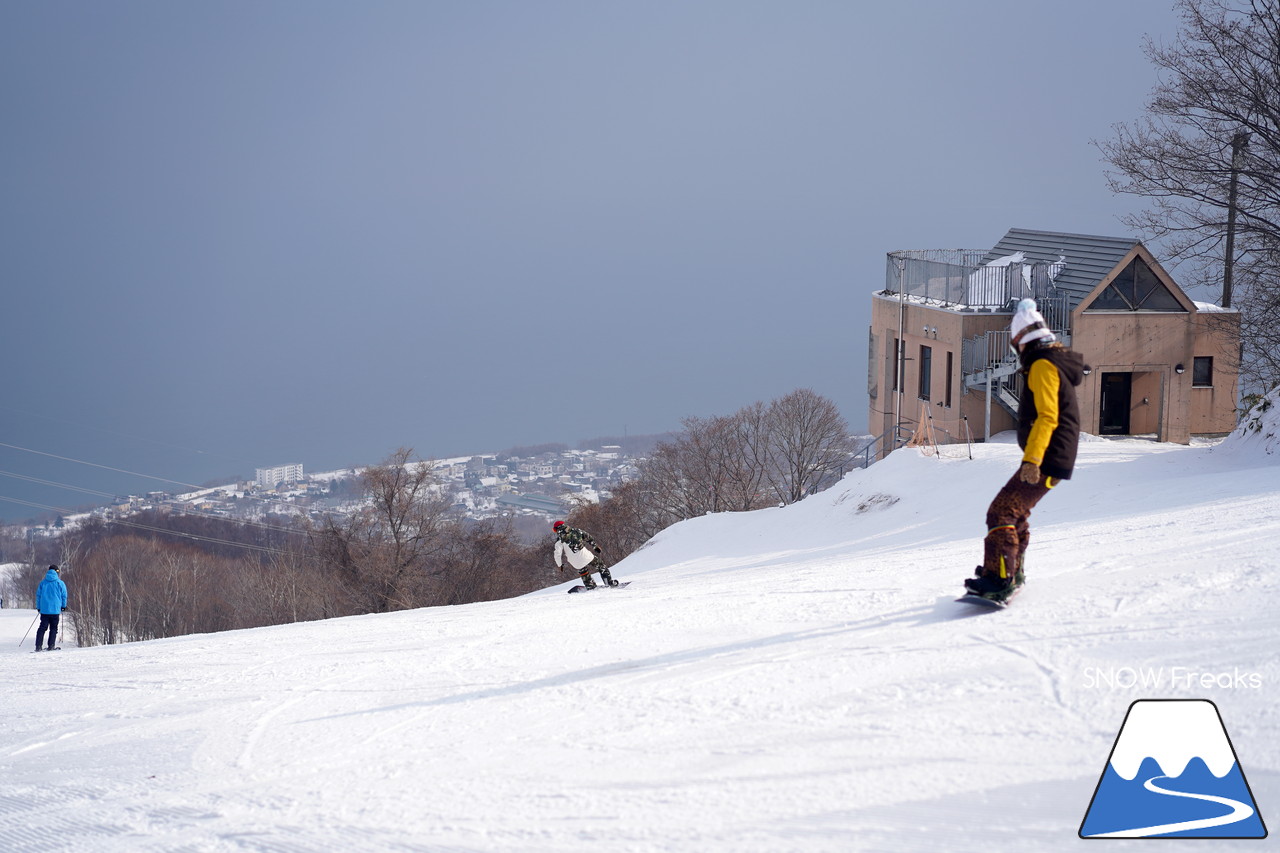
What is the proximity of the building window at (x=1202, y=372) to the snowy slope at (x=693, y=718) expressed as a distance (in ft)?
77.6

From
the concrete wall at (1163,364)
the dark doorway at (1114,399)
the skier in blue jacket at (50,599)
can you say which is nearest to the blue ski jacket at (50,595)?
the skier in blue jacket at (50,599)

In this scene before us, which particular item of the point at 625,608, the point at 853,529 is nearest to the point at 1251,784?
the point at 625,608

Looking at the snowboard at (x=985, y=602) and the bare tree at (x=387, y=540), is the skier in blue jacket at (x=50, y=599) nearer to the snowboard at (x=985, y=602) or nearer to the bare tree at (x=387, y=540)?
the snowboard at (x=985, y=602)

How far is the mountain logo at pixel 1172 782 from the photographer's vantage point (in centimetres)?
480

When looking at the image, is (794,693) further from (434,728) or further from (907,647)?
(434,728)

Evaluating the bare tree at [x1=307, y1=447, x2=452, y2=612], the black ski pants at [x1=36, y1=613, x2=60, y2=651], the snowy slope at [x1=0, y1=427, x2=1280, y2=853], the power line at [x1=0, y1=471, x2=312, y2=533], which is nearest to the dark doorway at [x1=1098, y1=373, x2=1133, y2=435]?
the snowy slope at [x1=0, y1=427, x2=1280, y2=853]

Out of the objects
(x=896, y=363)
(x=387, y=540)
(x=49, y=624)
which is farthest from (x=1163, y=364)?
(x=387, y=540)

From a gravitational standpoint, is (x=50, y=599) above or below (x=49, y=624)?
above

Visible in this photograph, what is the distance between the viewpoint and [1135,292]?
31.5 metres

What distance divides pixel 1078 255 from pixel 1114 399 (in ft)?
15.4

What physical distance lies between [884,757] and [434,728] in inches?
118

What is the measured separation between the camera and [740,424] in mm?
61906

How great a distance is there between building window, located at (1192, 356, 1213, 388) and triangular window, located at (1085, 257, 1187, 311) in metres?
2.36

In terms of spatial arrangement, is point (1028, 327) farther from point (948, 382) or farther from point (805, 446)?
point (805, 446)
